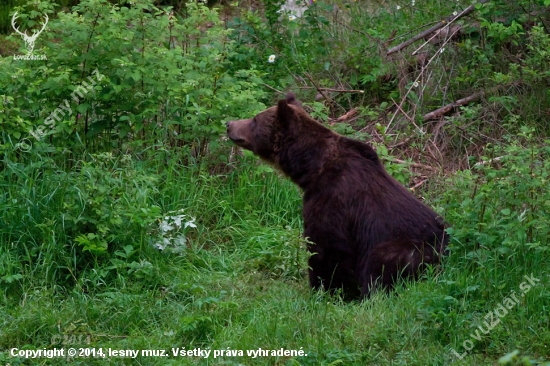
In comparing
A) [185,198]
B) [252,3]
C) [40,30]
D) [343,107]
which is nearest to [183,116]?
[185,198]

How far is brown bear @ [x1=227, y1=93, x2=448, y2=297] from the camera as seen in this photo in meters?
6.41

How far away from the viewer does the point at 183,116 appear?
8641mm

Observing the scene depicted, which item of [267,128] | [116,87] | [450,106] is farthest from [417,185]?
[116,87]

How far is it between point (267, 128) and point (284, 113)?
0.28m

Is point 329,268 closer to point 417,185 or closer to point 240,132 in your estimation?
point 240,132

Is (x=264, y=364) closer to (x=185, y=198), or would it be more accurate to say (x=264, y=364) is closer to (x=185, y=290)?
(x=185, y=290)

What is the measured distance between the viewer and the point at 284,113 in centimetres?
717

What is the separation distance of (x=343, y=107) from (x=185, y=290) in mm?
4460

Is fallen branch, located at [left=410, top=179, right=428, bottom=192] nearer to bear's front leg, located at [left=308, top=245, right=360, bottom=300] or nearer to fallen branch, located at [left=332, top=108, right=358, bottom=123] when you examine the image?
fallen branch, located at [left=332, top=108, right=358, bottom=123]

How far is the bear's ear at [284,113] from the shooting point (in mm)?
7117

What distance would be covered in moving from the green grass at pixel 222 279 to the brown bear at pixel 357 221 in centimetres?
21

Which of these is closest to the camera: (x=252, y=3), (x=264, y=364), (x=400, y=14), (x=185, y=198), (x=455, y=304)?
(x=264, y=364)

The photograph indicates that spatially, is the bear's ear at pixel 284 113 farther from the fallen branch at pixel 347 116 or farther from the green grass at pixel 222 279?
the fallen branch at pixel 347 116

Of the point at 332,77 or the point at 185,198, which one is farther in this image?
the point at 332,77
